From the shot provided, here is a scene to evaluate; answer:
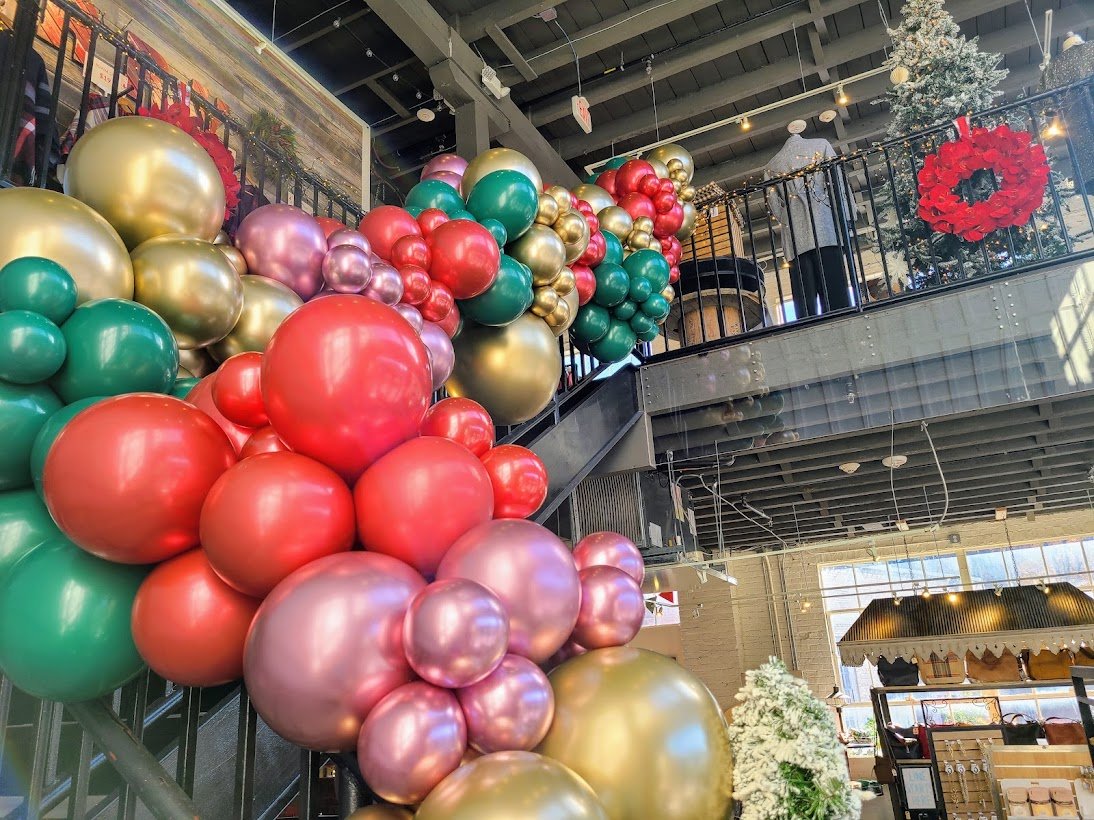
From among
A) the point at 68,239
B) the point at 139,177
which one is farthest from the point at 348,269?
the point at 68,239

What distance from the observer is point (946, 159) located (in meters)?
4.15

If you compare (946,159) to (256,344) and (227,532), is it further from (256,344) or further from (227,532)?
(227,532)

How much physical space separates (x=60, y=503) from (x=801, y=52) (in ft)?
21.1

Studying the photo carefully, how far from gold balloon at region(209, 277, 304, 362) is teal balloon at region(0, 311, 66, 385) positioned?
0.61 metres

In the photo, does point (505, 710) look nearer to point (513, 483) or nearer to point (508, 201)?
point (513, 483)

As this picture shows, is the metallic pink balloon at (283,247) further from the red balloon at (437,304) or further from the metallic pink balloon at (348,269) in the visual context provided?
the red balloon at (437,304)

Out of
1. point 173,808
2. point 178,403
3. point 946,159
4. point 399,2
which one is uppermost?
point 399,2

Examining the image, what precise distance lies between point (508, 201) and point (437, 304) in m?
0.51

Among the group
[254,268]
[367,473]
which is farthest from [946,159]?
[367,473]

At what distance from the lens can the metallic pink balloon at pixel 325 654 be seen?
112 cm

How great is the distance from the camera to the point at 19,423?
1.42 metres

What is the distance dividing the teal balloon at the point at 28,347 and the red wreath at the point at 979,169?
4266 mm

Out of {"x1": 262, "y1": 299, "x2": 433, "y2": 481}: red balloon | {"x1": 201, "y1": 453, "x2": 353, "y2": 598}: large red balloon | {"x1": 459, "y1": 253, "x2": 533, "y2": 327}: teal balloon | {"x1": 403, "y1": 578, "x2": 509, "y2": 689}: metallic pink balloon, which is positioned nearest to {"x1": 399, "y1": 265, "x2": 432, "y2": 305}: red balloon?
{"x1": 459, "y1": 253, "x2": 533, "y2": 327}: teal balloon

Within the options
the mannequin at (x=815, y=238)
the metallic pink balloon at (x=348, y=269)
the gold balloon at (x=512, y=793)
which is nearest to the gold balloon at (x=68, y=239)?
the metallic pink balloon at (x=348, y=269)
